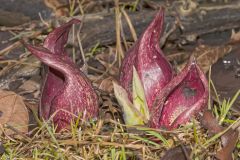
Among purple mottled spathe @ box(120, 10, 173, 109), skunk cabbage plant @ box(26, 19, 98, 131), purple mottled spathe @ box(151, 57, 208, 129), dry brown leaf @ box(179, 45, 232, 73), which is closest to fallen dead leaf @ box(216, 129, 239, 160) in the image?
purple mottled spathe @ box(151, 57, 208, 129)

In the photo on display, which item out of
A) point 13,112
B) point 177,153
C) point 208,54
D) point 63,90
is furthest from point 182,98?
point 208,54

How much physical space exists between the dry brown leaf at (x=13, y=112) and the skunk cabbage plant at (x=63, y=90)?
108 mm

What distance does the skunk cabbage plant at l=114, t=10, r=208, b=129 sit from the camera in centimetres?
225

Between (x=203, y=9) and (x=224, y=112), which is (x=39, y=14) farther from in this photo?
(x=224, y=112)

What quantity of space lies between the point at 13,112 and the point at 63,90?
0.86ft

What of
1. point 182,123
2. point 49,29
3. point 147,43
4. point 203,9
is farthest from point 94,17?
point 182,123

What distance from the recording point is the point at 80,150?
2.27 metres

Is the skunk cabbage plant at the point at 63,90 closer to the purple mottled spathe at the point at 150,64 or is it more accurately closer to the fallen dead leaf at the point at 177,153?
the purple mottled spathe at the point at 150,64

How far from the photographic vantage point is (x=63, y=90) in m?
2.35

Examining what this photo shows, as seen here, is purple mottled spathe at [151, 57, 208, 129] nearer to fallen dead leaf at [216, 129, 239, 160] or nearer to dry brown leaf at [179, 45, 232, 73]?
fallen dead leaf at [216, 129, 239, 160]

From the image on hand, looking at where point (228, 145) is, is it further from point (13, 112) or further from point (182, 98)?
point (13, 112)


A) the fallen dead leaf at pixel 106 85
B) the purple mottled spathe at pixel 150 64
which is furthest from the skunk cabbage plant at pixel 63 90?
the fallen dead leaf at pixel 106 85

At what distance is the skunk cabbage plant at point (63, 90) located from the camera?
7.65 ft

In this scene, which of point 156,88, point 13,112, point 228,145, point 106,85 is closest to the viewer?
point 228,145
